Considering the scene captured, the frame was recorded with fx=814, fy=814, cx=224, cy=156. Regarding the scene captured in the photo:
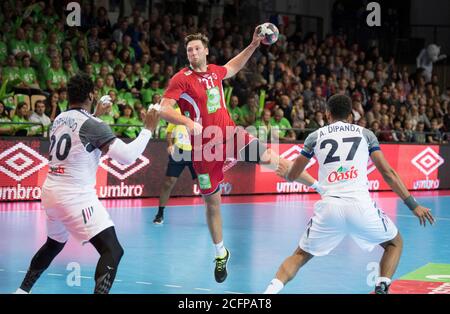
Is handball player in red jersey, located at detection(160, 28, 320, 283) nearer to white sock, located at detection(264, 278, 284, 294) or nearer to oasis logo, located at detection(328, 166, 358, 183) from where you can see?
oasis logo, located at detection(328, 166, 358, 183)

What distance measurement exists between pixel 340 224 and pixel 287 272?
59 cm

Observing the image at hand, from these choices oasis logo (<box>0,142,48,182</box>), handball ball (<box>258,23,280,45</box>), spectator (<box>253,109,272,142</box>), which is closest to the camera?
handball ball (<box>258,23,280,45</box>)

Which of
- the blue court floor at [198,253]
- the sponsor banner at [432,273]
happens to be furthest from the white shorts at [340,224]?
the sponsor banner at [432,273]

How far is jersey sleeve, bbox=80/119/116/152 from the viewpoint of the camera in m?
6.28

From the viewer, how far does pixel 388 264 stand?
22.9 ft

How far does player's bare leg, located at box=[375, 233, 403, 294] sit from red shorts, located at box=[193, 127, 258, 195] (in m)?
2.01

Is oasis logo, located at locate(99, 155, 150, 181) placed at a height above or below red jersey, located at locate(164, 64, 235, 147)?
below

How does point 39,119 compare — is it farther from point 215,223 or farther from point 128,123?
point 215,223

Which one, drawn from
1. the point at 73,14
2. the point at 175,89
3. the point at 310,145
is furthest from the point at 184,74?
the point at 73,14

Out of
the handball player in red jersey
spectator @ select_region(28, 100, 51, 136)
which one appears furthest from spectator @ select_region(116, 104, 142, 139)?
the handball player in red jersey

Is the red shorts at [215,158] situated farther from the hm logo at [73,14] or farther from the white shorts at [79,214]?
the hm logo at [73,14]

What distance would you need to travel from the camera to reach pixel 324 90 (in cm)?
2180

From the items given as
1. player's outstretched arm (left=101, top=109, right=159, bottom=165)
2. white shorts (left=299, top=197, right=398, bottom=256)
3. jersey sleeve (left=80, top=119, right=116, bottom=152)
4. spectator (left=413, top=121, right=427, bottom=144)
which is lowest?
white shorts (left=299, top=197, right=398, bottom=256)

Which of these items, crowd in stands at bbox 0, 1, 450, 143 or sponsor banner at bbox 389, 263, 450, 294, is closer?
sponsor banner at bbox 389, 263, 450, 294
